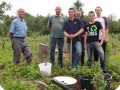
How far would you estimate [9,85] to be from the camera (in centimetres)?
697

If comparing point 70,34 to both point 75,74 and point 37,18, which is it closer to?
point 75,74

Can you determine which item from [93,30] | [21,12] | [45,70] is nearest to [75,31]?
[93,30]

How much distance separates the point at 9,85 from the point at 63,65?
2.53 m

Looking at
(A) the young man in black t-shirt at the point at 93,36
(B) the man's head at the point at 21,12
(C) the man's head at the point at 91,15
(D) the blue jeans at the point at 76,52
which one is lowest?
(D) the blue jeans at the point at 76,52

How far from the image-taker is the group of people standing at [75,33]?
27.5 feet

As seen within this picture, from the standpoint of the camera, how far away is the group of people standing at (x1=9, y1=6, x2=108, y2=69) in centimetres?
838

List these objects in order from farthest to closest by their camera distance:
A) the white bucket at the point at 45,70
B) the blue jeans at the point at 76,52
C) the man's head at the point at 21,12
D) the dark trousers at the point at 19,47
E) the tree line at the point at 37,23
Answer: the tree line at the point at 37,23
the dark trousers at the point at 19,47
the blue jeans at the point at 76,52
the man's head at the point at 21,12
the white bucket at the point at 45,70

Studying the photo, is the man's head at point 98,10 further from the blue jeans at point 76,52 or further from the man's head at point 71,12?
the blue jeans at point 76,52

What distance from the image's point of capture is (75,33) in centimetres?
855

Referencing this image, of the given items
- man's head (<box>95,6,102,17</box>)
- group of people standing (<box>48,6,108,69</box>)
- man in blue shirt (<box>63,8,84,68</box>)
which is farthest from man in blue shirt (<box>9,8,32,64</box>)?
man's head (<box>95,6,102,17</box>)

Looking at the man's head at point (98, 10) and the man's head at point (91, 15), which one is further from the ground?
the man's head at point (98, 10)

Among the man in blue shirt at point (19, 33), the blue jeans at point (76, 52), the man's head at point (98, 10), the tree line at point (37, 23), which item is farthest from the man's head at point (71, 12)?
the tree line at point (37, 23)

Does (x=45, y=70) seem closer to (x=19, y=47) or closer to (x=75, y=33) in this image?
(x=19, y=47)

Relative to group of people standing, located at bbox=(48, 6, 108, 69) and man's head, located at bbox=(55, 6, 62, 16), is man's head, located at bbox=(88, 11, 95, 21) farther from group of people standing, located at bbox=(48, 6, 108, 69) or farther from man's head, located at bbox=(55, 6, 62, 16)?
man's head, located at bbox=(55, 6, 62, 16)
